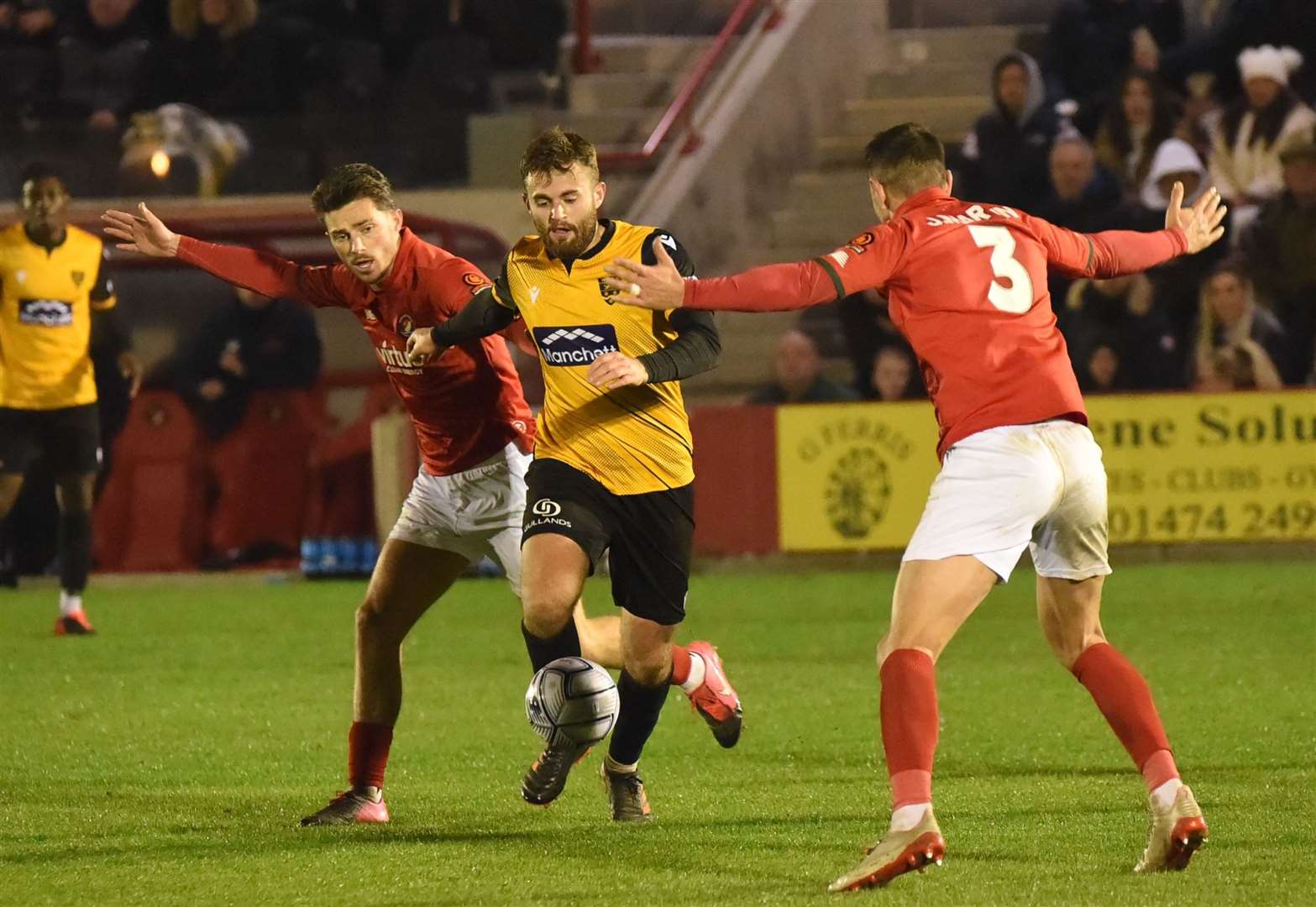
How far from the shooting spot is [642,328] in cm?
623

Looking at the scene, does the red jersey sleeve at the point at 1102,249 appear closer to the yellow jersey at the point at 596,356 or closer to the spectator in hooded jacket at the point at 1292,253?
the yellow jersey at the point at 596,356

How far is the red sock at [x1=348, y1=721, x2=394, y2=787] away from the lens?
6500mm

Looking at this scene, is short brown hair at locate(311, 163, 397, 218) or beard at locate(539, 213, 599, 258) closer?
beard at locate(539, 213, 599, 258)

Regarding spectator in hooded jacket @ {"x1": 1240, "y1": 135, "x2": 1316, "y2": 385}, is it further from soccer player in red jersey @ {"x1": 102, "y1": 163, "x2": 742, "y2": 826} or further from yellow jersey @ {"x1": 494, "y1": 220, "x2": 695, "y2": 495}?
yellow jersey @ {"x1": 494, "y1": 220, "x2": 695, "y2": 495}

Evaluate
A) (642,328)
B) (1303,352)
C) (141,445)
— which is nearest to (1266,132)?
(1303,352)

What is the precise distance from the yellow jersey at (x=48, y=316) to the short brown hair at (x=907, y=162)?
24.4 ft

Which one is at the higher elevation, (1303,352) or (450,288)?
(450,288)

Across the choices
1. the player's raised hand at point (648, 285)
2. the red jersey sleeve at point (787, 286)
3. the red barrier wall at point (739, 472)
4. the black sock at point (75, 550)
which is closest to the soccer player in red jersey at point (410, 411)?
the player's raised hand at point (648, 285)

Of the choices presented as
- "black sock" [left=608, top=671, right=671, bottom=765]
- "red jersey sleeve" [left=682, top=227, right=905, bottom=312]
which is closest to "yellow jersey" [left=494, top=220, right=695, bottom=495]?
"black sock" [left=608, top=671, right=671, bottom=765]

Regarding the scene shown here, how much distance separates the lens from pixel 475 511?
22.1 feet

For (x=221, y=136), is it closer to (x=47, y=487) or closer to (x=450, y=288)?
(x=47, y=487)

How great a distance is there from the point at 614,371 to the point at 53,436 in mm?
7224

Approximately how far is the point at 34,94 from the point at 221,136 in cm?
221

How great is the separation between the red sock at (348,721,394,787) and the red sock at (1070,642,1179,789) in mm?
2088
